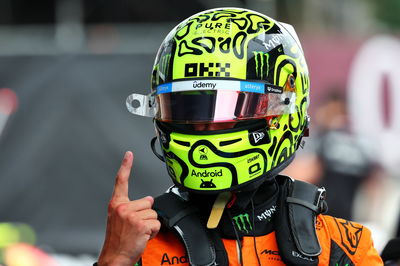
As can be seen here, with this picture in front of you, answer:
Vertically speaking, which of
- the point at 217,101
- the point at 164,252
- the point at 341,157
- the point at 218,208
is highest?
the point at 217,101

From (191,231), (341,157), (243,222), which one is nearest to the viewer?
(191,231)

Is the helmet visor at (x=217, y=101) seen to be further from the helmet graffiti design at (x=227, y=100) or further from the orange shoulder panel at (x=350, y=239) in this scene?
the orange shoulder panel at (x=350, y=239)

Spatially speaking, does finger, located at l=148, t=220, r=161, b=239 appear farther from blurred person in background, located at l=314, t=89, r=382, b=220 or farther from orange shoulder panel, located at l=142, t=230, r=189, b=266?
blurred person in background, located at l=314, t=89, r=382, b=220

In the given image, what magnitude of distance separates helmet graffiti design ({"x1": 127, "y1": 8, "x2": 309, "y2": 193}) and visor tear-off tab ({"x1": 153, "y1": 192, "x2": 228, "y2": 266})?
93 millimetres

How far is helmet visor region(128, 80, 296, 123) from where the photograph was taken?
290 centimetres

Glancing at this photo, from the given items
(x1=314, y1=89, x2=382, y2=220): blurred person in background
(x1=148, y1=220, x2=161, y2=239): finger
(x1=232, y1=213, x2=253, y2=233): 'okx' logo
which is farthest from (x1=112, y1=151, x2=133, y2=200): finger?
(x1=314, y1=89, x2=382, y2=220): blurred person in background

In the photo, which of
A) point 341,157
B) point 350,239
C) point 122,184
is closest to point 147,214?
point 122,184

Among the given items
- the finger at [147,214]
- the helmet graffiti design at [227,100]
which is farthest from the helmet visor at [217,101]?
the finger at [147,214]

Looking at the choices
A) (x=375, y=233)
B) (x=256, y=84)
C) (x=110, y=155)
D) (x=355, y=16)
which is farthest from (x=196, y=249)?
(x=355, y=16)

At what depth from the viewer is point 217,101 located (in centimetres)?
291

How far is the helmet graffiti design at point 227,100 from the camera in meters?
2.88

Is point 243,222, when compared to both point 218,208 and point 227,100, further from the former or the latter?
point 227,100

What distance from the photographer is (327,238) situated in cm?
291

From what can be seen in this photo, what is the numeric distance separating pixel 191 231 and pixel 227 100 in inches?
19.4
